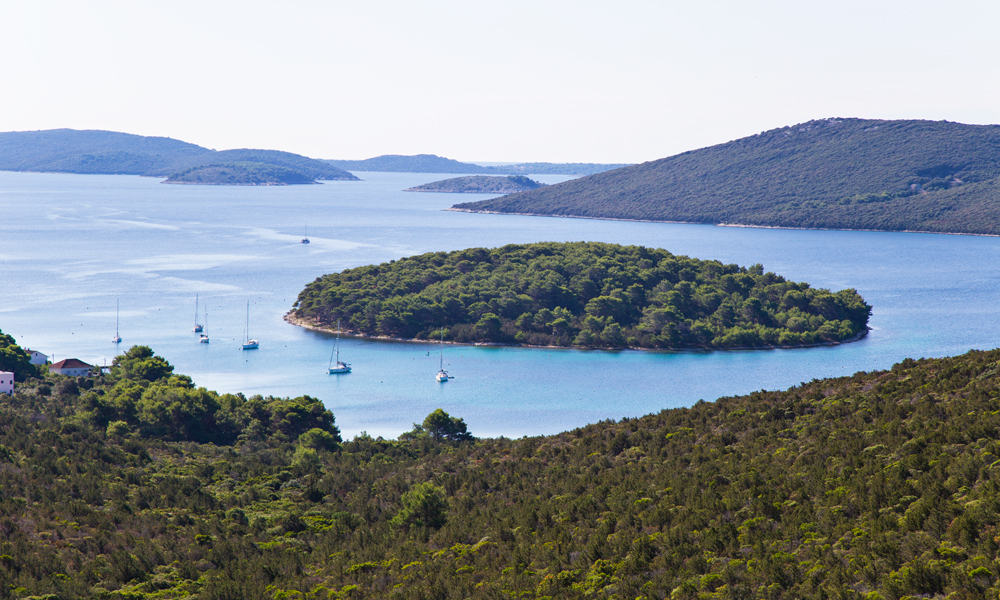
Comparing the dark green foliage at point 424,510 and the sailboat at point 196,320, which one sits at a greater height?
the dark green foliage at point 424,510

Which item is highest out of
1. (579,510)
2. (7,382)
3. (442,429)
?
(579,510)

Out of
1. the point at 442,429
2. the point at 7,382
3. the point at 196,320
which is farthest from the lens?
the point at 196,320

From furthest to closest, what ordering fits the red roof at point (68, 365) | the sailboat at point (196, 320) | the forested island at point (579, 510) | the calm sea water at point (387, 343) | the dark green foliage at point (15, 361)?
the sailboat at point (196, 320)
the calm sea water at point (387, 343)
the red roof at point (68, 365)
the dark green foliage at point (15, 361)
the forested island at point (579, 510)

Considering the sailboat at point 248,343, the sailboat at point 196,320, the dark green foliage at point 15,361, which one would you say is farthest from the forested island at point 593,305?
the dark green foliage at point 15,361

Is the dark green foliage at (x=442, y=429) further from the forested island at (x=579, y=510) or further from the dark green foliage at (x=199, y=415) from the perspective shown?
the forested island at (x=579, y=510)

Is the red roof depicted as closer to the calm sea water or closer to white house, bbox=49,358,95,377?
white house, bbox=49,358,95,377

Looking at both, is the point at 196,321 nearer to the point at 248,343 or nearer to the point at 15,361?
the point at 248,343

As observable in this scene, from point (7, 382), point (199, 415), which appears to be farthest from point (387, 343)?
point (7, 382)
